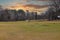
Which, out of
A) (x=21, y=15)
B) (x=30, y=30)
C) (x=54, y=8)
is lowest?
(x=30, y=30)

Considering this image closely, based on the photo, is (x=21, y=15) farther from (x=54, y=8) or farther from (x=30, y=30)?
(x=54, y=8)

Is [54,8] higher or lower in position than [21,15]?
higher

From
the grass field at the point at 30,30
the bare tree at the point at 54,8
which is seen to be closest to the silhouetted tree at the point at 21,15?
the grass field at the point at 30,30

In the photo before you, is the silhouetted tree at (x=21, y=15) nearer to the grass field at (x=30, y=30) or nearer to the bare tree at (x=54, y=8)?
the grass field at (x=30, y=30)

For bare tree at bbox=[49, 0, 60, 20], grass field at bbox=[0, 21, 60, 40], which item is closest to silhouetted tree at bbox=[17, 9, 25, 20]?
grass field at bbox=[0, 21, 60, 40]

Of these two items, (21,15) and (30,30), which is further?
(21,15)

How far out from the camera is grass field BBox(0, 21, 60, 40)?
3848 mm

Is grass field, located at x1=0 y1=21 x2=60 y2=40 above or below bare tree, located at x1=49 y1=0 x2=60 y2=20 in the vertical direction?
below

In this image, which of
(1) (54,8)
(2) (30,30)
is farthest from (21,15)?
(1) (54,8)

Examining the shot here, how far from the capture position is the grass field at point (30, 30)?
3.85m

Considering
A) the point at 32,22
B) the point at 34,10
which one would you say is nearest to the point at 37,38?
the point at 32,22

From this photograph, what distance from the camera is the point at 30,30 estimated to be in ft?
13.9

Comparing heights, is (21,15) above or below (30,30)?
above

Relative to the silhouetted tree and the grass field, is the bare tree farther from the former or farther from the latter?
the silhouetted tree
